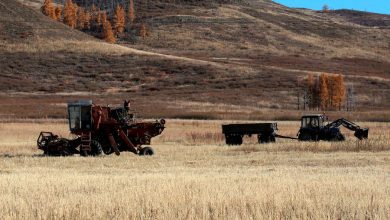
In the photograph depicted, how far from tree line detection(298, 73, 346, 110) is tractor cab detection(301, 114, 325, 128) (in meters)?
57.3

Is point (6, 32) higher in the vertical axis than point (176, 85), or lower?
higher

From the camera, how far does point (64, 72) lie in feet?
355

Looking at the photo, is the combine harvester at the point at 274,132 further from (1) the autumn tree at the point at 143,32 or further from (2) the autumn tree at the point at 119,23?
(2) the autumn tree at the point at 119,23

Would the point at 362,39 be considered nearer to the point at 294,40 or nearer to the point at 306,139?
the point at 294,40

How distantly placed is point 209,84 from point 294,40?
68570mm

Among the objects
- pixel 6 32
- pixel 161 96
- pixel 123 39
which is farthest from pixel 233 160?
pixel 123 39

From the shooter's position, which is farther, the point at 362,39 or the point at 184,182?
the point at 362,39

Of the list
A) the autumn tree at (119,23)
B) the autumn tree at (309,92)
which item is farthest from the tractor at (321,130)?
the autumn tree at (119,23)

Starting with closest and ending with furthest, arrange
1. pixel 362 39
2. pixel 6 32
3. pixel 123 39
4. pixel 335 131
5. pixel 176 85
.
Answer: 1. pixel 335 131
2. pixel 176 85
3. pixel 6 32
4. pixel 123 39
5. pixel 362 39

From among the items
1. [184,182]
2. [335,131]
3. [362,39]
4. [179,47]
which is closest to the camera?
[184,182]

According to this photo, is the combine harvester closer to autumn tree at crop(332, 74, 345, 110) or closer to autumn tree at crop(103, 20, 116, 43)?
autumn tree at crop(332, 74, 345, 110)

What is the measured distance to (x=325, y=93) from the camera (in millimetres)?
99938

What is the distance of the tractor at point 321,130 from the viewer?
38.5m

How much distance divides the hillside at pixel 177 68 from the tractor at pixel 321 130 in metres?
30.5
